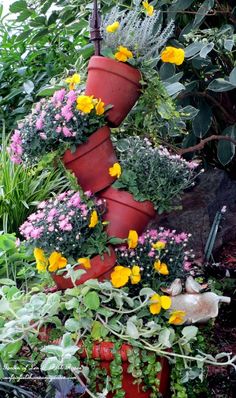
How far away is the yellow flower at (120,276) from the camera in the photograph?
67.5 inches

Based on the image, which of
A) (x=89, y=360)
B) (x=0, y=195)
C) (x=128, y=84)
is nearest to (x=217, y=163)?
(x=0, y=195)

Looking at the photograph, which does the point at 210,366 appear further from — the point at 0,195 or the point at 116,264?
the point at 0,195

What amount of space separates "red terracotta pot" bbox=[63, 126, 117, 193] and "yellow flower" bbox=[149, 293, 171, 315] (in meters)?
0.33

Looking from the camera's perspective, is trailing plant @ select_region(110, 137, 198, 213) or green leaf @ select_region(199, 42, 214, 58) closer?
trailing plant @ select_region(110, 137, 198, 213)

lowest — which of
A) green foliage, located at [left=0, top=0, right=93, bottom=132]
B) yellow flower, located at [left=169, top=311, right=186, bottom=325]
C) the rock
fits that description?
the rock

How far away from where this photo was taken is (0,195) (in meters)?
3.04

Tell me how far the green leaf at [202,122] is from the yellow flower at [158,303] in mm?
996

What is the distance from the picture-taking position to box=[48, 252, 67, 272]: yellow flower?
1.70 meters

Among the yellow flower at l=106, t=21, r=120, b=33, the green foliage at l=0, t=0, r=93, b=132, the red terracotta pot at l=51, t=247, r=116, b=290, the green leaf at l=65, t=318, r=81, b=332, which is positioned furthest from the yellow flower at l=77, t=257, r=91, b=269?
the green foliage at l=0, t=0, r=93, b=132

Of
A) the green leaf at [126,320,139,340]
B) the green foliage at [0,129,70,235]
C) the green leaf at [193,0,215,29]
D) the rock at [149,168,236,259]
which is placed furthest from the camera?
the green foliage at [0,129,70,235]

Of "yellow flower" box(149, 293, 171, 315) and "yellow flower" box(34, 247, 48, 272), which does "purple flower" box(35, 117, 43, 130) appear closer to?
"yellow flower" box(34, 247, 48, 272)

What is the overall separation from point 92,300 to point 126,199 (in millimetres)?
293

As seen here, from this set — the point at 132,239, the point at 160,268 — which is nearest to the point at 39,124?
the point at 132,239

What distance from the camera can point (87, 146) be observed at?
173cm
